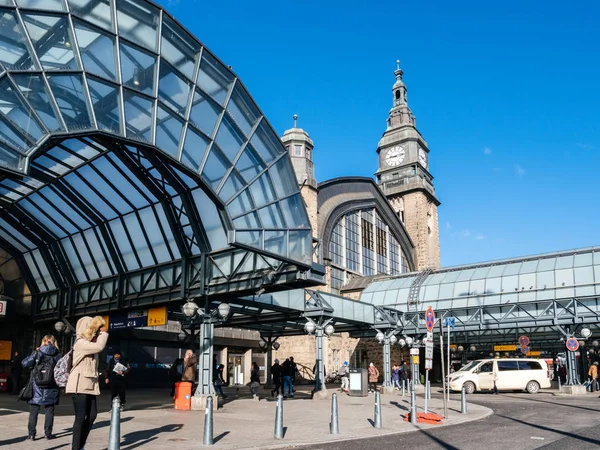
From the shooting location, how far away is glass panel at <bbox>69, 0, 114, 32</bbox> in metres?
12.8

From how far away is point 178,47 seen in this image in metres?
15.1

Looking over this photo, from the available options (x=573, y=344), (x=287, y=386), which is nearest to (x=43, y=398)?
(x=287, y=386)

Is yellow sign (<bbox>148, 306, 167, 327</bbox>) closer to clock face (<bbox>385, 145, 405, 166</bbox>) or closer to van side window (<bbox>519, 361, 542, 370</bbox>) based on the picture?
van side window (<bbox>519, 361, 542, 370</bbox>)

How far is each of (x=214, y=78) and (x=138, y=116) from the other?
3.09 meters

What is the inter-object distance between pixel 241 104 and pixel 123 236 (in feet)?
24.5

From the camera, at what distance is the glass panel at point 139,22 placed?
13695 mm

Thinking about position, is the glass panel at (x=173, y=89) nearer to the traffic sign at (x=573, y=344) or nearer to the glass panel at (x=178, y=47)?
the glass panel at (x=178, y=47)

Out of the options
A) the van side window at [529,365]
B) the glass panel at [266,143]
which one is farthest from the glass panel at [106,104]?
the van side window at [529,365]

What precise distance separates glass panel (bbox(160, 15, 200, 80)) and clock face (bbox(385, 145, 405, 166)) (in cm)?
5034

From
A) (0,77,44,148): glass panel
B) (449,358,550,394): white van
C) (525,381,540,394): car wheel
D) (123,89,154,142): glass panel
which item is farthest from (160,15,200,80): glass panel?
(525,381,540,394): car wheel

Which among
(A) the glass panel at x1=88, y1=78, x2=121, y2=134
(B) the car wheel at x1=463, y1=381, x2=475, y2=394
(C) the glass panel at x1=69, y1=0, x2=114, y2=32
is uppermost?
(C) the glass panel at x1=69, y1=0, x2=114, y2=32

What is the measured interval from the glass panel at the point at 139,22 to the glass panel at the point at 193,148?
2.40 metres

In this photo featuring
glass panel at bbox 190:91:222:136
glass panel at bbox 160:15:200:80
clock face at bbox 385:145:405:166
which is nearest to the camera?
glass panel at bbox 160:15:200:80

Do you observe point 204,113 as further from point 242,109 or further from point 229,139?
point 242,109
